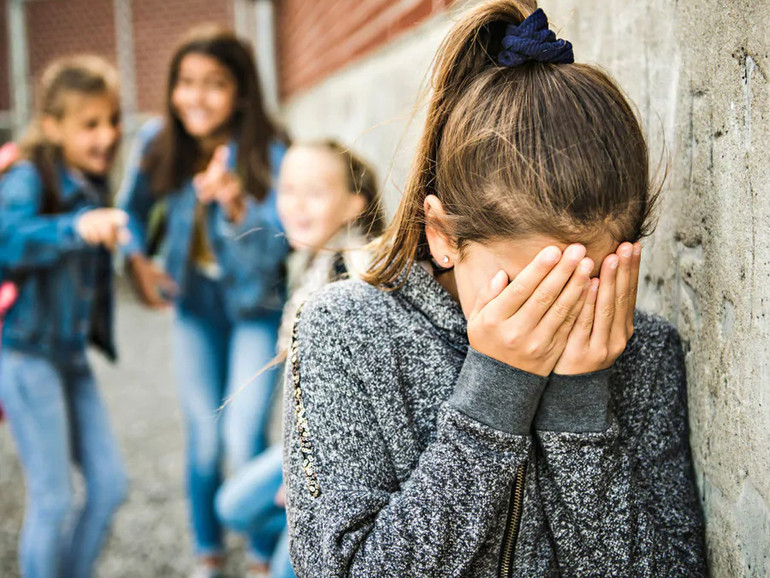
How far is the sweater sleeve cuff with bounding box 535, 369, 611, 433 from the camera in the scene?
51.1 inches

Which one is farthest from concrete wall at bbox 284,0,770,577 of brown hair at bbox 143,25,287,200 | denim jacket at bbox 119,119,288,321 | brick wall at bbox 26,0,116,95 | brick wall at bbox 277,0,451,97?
brick wall at bbox 26,0,116,95

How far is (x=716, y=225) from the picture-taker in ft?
4.65

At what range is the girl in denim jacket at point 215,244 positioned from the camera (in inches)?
123

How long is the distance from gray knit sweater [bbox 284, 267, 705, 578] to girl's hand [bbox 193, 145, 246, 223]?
5.91ft

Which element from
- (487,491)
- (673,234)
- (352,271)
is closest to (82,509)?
(352,271)

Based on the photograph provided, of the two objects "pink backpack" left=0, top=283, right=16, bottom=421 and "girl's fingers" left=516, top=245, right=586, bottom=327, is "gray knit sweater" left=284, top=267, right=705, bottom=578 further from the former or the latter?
"pink backpack" left=0, top=283, right=16, bottom=421

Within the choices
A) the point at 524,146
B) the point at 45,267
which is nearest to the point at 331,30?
the point at 45,267

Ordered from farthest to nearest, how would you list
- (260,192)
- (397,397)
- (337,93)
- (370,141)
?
1. (337,93)
2. (370,141)
3. (260,192)
4. (397,397)

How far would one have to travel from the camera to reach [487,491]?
1.25m

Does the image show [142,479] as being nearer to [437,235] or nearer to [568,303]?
[437,235]

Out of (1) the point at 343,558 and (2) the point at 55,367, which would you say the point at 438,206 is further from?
(2) the point at 55,367

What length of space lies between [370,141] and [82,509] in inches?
88.6

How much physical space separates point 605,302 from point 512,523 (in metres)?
0.41

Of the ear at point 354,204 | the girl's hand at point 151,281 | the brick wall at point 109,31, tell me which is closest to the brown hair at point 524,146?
the ear at point 354,204
